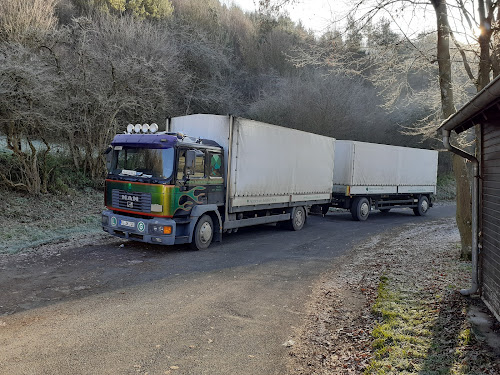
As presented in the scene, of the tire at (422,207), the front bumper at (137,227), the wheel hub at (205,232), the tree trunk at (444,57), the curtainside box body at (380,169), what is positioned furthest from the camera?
the tire at (422,207)

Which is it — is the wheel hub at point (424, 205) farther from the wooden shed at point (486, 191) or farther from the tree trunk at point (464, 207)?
the wooden shed at point (486, 191)

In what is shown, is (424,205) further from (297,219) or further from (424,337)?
(424,337)

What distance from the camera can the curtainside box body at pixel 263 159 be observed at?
33.5 ft

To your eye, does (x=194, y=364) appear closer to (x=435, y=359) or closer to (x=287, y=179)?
(x=435, y=359)

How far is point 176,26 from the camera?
25.9m

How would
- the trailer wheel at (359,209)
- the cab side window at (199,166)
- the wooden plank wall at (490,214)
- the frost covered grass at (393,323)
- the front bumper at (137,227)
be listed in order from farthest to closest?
the trailer wheel at (359,209), the cab side window at (199,166), the front bumper at (137,227), the wooden plank wall at (490,214), the frost covered grass at (393,323)

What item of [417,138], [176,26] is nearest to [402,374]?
[176,26]

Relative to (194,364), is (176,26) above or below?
above

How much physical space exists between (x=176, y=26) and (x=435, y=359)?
86.0ft

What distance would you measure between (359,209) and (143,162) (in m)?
10.5

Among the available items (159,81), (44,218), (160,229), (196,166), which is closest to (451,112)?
(196,166)

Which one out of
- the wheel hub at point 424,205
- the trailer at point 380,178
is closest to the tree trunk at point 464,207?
the trailer at point 380,178

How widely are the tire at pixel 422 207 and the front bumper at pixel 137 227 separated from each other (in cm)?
1550

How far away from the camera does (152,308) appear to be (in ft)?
18.0
